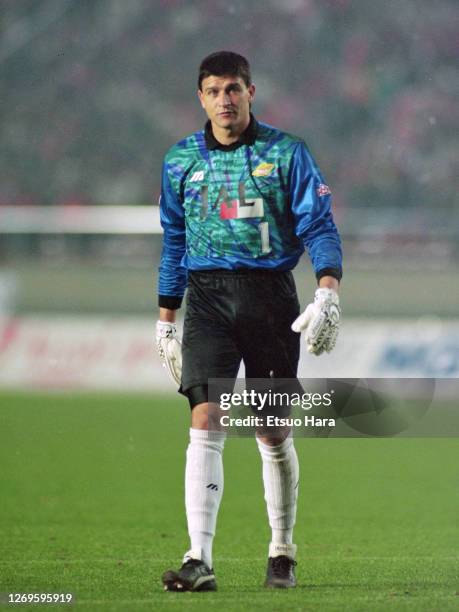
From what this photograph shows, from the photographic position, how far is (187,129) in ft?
76.9

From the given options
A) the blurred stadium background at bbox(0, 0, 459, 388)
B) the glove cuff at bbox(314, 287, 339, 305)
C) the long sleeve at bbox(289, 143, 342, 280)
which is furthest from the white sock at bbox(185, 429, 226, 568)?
the blurred stadium background at bbox(0, 0, 459, 388)

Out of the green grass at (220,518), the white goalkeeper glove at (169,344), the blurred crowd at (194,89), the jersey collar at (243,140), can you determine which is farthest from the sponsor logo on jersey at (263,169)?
the blurred crowd at (194,89)

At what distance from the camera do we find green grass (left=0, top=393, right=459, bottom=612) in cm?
445

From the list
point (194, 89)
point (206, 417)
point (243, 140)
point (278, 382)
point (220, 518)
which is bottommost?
point (220, 518)

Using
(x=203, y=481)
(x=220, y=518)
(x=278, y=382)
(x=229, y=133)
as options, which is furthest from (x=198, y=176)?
(x=220, y=518)

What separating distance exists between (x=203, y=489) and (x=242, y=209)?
1.02m

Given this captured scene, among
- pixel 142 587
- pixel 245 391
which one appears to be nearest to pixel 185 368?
pixel 245 391

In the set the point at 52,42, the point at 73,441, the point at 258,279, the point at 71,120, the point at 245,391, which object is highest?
the point at 52,42

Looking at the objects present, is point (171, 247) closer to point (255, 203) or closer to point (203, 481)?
point (255, 203)

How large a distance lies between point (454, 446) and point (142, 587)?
7848 mm

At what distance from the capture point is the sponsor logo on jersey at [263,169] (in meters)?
4.57

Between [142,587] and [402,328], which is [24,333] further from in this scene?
[142,587]

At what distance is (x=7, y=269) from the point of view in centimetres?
2112

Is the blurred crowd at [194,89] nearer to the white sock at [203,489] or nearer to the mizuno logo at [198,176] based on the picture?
the mizuno logo at [198,176]
